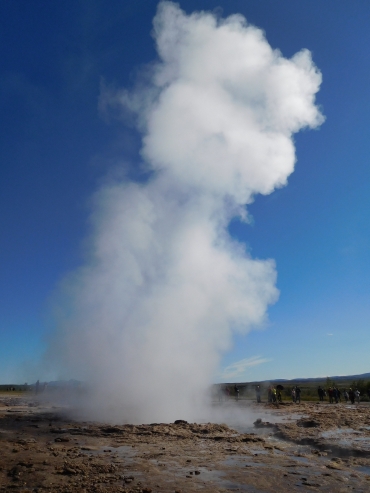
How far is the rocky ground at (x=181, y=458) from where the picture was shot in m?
7.06

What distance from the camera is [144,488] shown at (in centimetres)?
669

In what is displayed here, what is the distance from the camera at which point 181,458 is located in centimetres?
941

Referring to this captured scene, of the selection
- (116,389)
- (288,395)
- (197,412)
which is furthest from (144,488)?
(288,395)

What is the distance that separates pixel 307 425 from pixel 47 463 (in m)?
11.4

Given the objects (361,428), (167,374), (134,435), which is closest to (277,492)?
(134,435)

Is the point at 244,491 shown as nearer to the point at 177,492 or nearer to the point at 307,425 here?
Result: the point at 177,492

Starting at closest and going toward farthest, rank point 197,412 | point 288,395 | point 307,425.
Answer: point 307,425 < point 197,412 < point 288,395

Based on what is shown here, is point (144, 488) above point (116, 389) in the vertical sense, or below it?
below

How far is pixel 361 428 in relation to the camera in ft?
47.0

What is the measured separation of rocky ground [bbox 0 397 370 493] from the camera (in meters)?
7.06

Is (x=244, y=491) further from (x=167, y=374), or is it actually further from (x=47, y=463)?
(x=167, y=374)

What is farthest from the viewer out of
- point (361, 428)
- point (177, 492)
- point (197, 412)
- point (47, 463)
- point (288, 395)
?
point (288, 395)

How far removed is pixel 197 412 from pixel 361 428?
8899 mm

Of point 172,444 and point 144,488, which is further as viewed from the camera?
point 172,444
